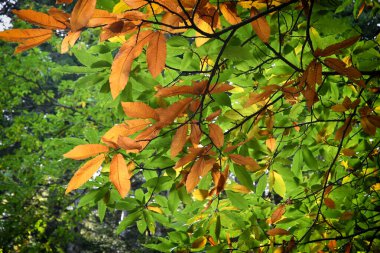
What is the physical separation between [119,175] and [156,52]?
1.27 feet

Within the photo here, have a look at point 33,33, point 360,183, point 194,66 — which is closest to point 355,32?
point 194,66

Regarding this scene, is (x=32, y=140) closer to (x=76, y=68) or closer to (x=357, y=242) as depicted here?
(x=76, y=68)

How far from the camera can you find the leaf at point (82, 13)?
1.91 ft

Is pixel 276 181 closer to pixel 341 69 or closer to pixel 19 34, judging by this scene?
pixel 341 69

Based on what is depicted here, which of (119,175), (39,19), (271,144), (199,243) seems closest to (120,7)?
(39,19)

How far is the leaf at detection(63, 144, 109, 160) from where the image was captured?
788 mm

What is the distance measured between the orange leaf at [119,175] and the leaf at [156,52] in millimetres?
285

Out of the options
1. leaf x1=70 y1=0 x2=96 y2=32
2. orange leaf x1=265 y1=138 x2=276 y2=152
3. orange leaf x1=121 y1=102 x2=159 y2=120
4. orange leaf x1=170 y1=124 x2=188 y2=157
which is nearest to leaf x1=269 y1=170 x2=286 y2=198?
orange leaf x1=265 y1=138 x2=276 y2=152

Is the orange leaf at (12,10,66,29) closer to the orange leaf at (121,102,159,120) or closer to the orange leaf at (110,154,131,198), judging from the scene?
the orange leaf at (121,102,159,120)

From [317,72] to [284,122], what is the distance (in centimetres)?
66

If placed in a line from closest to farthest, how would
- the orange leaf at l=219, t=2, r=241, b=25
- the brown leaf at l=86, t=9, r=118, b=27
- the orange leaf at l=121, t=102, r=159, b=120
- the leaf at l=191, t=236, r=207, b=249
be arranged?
the brown leaf at l=86, t=9, r=118, b=27, the orange leaf at l=121, t=102, r=159, b=120, the orange leaf at l=219, t=2, r=241, b=25, the leaf at l=191, t=236, r=207, b=249

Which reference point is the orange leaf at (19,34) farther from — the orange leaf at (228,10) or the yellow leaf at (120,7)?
the orange leaf at (228,10)

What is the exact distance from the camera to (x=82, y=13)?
0.58 metres

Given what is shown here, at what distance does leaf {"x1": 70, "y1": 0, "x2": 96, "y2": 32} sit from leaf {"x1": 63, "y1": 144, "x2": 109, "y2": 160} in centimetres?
33
